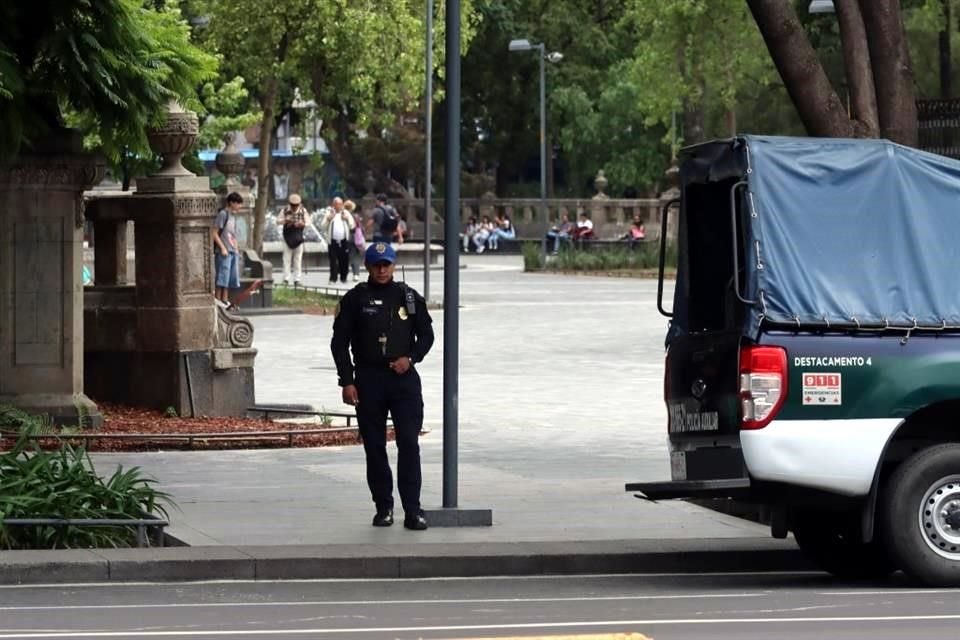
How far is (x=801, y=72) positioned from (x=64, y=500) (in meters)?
5.44

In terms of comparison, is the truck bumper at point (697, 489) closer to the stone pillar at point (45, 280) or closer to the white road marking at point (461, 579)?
the white road marking at point (461, 579)

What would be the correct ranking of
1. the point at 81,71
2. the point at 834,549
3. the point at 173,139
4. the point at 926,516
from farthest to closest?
the point at 173,139, the point at 81,71, the point at 834,549, the point at 926,516

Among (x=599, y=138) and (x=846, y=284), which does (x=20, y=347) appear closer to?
(x=846, y=284)

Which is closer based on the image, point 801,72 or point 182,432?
point 801,72

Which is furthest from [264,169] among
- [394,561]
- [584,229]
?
[394,561]

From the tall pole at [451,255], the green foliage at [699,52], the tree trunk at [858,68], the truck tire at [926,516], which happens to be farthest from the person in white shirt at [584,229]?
the truck tire at [926,516]

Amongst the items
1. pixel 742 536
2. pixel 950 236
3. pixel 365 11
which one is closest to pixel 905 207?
pixel 950 236

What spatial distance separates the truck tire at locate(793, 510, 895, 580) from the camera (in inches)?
481

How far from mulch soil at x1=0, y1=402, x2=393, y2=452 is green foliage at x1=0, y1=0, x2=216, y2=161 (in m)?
2.24

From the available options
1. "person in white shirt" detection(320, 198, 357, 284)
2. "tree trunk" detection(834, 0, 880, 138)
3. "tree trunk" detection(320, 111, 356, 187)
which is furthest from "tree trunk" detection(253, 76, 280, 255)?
"tree trunk" detection(320, 111, 356, 187)

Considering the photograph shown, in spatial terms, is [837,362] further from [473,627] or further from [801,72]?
[801,72]

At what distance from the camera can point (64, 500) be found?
1288 cm

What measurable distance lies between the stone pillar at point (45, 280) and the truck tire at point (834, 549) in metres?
7.71

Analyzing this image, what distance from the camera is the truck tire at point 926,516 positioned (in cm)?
1145
